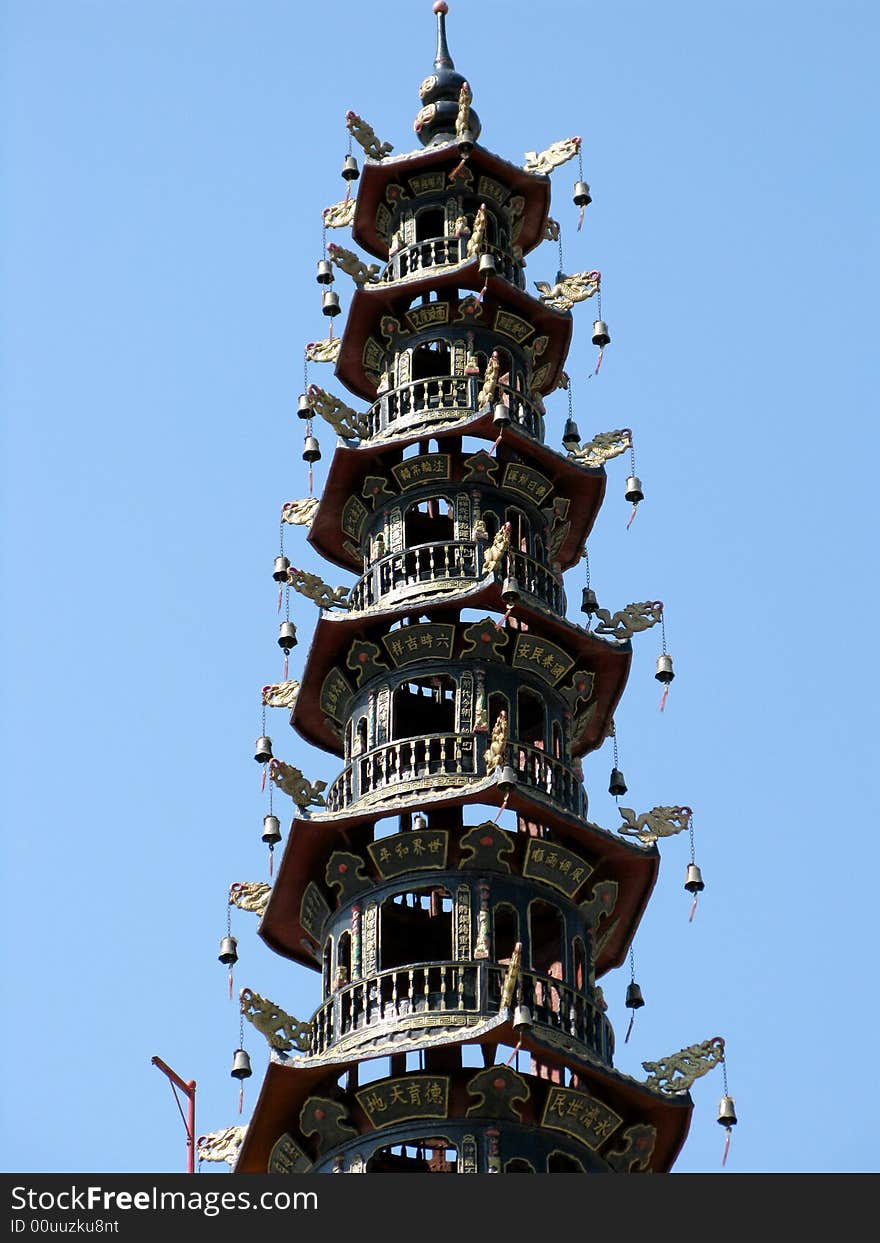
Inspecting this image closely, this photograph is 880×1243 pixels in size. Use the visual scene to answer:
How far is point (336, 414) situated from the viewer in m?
73.1

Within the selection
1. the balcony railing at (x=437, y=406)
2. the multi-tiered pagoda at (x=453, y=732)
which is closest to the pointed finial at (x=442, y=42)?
the multi-tiered pagoda at (x=453, y=732)

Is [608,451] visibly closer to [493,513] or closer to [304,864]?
[493,513]

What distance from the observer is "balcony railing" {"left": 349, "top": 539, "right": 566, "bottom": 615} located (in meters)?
66.6

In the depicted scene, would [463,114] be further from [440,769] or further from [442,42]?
[440,769]

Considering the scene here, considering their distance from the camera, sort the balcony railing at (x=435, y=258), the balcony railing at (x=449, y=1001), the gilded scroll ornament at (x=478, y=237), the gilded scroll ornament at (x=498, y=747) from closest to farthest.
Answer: the balcony railing at (x=449, y=1001), the gilded scroll ornament at (x=498, y=747), the gilded scroll ornament at (x=478, y=237), the balcony railing at (x=435, y=258)

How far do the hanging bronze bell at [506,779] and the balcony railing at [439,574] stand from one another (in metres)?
6.59

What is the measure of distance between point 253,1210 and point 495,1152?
34.1 ft

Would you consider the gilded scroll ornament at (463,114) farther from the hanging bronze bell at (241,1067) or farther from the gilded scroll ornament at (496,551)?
the hanging bronze bell at (241,1067)

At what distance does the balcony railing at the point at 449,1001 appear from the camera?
58.4 metres

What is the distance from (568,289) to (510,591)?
13.9 m

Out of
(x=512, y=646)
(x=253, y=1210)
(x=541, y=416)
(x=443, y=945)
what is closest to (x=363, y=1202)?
(x=253, y=1210)

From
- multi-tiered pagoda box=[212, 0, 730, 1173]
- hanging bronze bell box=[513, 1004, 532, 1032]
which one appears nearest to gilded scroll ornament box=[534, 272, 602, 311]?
multi-tiered pagoda box=[212, 0, 730, 1173]

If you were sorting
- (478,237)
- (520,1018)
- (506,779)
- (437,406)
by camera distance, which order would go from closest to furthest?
(520,1018) < (506,779) < (437,406) < (478,237)

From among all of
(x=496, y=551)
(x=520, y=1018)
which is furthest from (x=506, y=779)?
(x=496, y=551)
